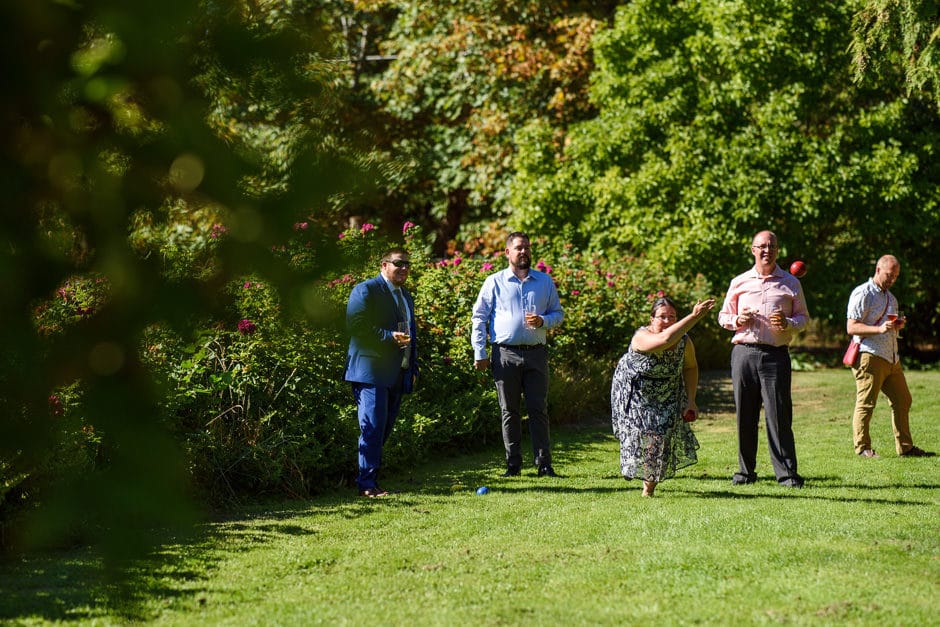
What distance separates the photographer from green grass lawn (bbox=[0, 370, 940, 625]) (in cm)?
459

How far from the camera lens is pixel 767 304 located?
→ 7801 mm

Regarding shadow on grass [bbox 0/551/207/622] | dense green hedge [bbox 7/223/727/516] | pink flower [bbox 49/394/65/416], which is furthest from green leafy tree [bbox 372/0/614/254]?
pink flower [bbox 49/394/65/416]

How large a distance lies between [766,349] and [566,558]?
3.15 m

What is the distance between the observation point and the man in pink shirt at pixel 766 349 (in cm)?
779

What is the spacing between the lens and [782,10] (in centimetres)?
1803

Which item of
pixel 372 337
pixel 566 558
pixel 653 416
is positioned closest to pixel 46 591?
pixel 566 558

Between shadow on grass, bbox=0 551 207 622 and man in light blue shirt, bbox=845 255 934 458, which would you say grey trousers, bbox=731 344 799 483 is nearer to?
man in light blue shirt, bbox=845 255 934 458

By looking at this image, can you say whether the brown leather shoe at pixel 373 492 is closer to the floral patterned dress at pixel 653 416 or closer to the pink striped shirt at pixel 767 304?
the floral patterned dress at pixel 653 416

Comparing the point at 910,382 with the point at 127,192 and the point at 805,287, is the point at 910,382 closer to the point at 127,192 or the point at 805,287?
the point at 805,287

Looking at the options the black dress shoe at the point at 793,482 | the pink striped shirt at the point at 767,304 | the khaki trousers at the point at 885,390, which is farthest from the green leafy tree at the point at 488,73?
the black dress shoe at the point at 793,482

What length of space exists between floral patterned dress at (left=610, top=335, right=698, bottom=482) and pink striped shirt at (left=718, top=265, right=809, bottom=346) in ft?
2.04

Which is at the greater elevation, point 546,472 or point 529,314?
point 529,314

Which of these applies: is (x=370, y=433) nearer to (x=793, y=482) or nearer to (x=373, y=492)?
(x=373, y=492)

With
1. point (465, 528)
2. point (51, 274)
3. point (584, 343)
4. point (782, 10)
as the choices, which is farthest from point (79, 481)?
point (782, 10)
